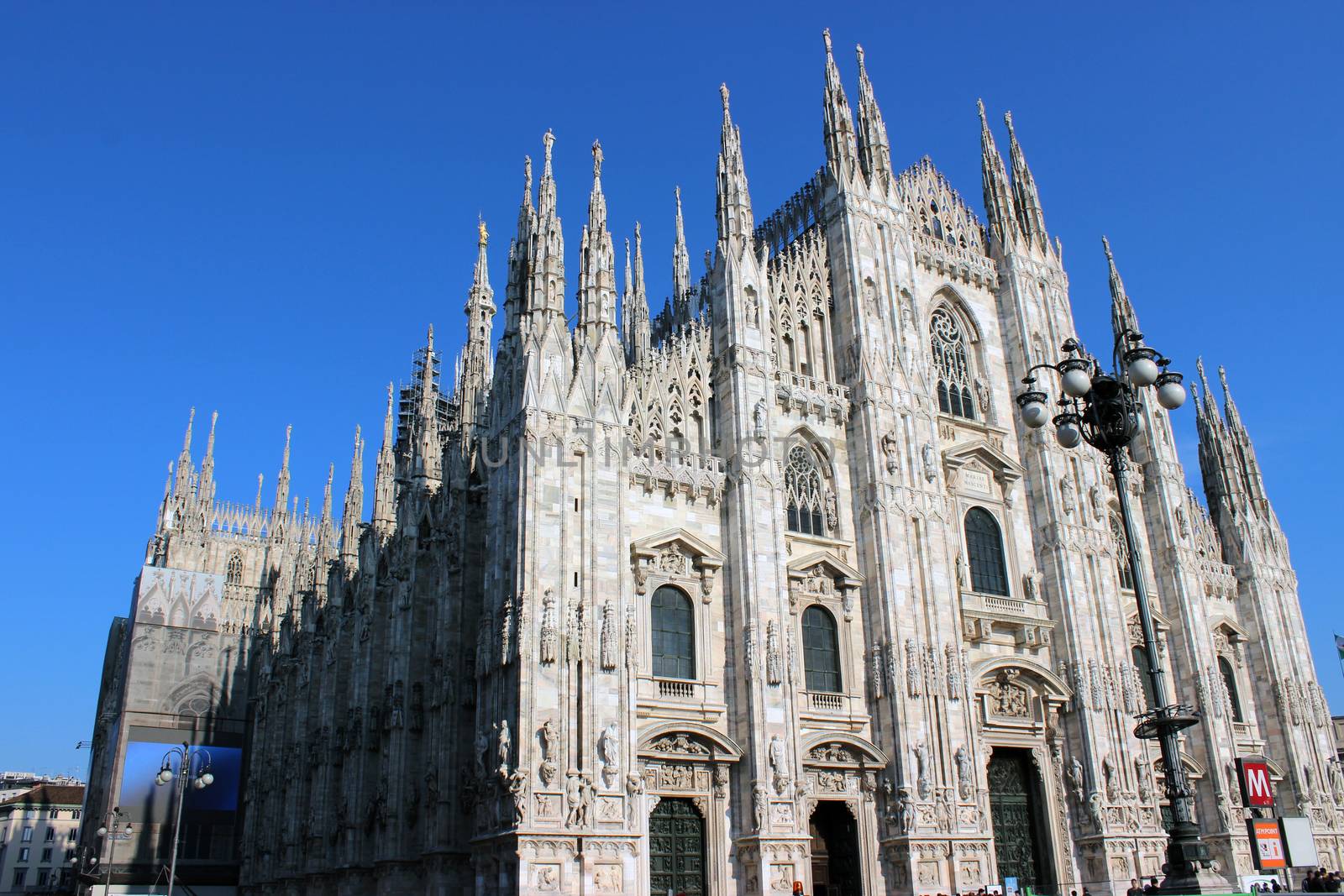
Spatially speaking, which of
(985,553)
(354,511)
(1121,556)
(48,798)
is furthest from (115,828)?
(48,798)

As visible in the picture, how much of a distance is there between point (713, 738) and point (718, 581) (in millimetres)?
4023

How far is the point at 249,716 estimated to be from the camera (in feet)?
176

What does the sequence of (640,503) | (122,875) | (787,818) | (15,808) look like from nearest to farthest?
(787,818) < (640,503) < (122,875) < (15,808)

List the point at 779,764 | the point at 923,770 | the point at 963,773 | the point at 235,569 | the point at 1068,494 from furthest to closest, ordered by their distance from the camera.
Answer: the point at 235,569
the point at 1068,494
the point at 963,773
the point at 923,770
the point at 779,764

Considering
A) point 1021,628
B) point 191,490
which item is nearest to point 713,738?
point 1021,628

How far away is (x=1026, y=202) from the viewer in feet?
132

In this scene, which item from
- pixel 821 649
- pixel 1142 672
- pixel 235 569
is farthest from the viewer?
pixel 235 569

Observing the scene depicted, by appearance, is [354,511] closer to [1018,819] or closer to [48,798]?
[1018,819]

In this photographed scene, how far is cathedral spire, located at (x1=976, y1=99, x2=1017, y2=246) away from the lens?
128ft

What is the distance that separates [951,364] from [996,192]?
788 centimetres

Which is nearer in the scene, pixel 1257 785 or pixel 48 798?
pixel 1257 785

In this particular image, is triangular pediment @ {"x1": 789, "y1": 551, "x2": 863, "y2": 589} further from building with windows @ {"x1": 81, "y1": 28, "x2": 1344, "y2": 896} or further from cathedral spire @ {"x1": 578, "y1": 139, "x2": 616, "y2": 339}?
cathedral spire @ {"x1": 578, "y1": 139, "x2": 616, "y2": 339}

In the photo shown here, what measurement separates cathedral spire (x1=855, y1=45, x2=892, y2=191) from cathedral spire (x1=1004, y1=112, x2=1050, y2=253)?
6788 mm

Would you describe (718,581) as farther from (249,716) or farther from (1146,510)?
(249,716)
